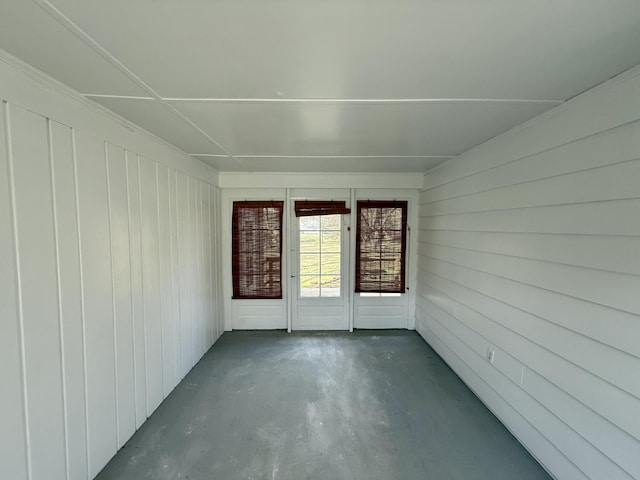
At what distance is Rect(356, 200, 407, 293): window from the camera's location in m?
3.92

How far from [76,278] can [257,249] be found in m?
2.44

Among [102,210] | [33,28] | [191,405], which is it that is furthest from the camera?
[191,405]

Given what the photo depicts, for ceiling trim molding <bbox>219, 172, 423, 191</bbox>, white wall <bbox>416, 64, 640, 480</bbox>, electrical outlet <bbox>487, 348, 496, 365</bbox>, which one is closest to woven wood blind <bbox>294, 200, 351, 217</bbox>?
ceiling trim molding <bbox>219, 172, 423, 191</bbox>

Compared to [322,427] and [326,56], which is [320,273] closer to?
[322,427]

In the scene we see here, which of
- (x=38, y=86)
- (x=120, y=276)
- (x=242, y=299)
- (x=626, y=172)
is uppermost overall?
(x=38, y=86)

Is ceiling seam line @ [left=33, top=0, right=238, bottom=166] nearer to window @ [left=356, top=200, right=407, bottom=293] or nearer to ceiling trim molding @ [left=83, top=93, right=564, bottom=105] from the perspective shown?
ceiling trim molding @ [left=83, top=93, right=564, bottom=105]

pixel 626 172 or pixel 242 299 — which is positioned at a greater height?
pixel 626 172

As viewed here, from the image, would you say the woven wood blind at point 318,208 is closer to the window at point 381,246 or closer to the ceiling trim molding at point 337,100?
the window at point 381,246

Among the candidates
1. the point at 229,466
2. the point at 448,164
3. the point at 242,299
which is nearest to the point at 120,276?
the point at 229,466

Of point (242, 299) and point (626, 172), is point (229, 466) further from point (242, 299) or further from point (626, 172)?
point (626, 172)

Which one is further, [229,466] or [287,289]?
[287,289]

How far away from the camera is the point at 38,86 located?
1.30 metres

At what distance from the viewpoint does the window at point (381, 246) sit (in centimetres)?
392

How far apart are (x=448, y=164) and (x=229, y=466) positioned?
11.0 feet
